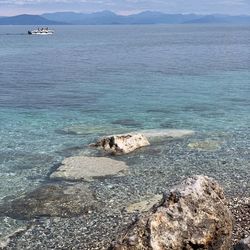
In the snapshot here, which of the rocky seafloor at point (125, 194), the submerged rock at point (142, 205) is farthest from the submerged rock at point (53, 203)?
the submerged rock at point (142, 205)

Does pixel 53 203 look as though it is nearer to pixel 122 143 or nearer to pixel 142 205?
pixel 142 205

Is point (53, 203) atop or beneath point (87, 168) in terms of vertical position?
atop

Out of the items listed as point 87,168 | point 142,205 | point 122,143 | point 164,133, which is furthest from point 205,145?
point 142,205

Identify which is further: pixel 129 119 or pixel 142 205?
pixel 129 119

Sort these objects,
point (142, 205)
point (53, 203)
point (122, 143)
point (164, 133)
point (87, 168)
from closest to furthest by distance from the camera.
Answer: point (142, 205), point (53, 203), point (87, 168), point (122, 143), point (164, 133)

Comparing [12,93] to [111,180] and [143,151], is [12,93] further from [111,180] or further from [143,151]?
[111,180]

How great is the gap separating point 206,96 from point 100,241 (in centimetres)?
3905

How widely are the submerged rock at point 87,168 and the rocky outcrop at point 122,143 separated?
6.39 feet

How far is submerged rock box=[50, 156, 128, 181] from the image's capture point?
25.0 m

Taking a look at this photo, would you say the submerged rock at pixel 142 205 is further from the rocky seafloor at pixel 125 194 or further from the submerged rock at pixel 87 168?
the submerged rock at pixel 87 168

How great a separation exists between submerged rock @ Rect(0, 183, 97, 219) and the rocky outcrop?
676cm

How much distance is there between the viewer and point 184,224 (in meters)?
13.9

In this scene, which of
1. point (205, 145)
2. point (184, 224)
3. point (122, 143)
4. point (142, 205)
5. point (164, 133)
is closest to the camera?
point (184, 224)

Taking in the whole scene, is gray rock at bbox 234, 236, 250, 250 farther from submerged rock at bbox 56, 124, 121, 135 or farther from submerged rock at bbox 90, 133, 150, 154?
submerged rock at bbox 56, 124, 121, 135
